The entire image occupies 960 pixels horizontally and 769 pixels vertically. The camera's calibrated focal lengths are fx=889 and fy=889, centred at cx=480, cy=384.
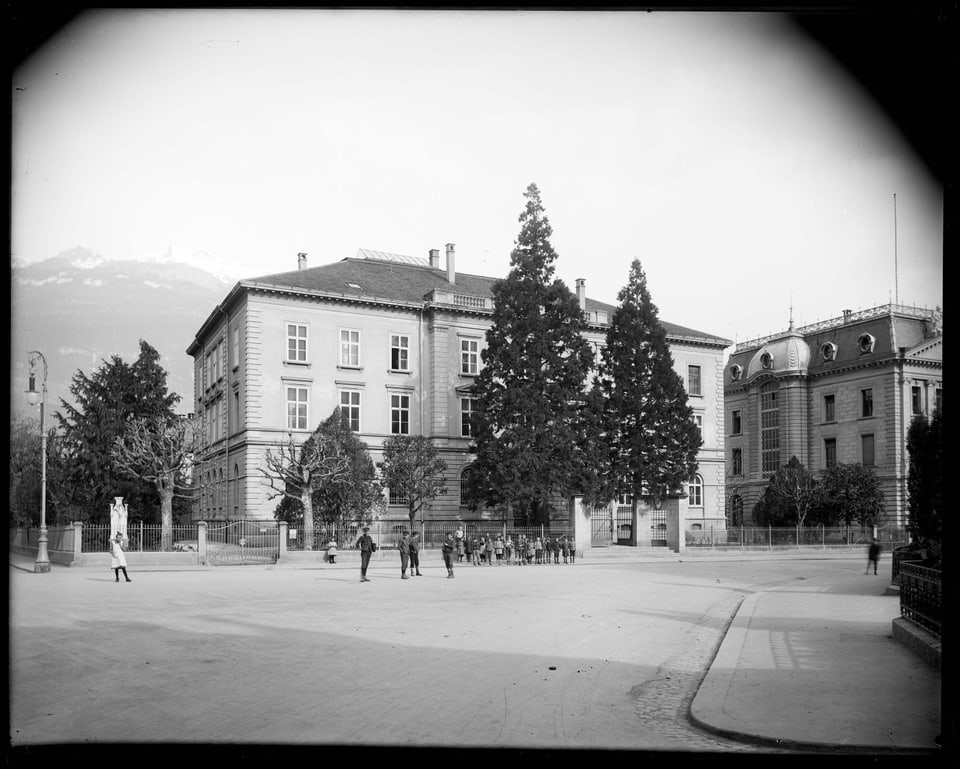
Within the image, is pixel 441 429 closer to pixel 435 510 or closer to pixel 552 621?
pixel 435 510

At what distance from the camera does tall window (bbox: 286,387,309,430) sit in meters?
47.3

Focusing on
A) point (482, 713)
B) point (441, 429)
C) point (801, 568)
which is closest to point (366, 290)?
point (441, 429)

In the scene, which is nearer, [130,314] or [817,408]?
[817,408]

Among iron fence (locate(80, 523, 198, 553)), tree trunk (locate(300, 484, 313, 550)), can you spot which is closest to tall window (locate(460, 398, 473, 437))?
tree trunk (locate(300, 484, 313, 550))

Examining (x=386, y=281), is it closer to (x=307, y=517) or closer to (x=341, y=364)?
(x=341, y=364)

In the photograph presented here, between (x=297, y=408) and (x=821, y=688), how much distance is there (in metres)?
40.9

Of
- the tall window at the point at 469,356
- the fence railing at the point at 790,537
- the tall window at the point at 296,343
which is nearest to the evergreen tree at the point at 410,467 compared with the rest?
the tall window at the point at 296,343

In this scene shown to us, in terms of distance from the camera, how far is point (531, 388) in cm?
4431

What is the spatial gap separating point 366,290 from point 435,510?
42.7 ft

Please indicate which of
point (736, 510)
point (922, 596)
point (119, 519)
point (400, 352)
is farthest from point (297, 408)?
point (922, 596)

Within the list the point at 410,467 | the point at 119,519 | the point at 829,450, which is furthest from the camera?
the point at 829,450

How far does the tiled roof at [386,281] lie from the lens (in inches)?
1908

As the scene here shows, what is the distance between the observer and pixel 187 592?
20.9 meters

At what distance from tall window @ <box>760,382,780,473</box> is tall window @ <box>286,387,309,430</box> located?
2609cm
